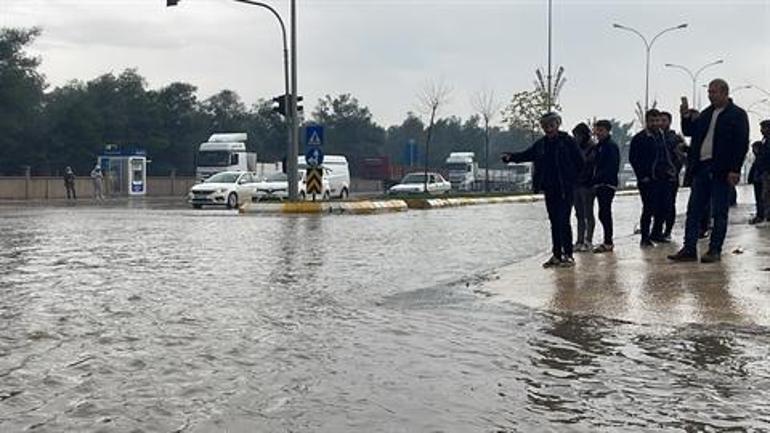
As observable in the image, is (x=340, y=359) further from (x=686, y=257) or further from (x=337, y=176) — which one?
(x=337, y=176)

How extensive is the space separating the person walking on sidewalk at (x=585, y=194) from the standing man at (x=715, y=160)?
5.74 ft

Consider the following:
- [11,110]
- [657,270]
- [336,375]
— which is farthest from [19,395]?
Answer: [11,110]

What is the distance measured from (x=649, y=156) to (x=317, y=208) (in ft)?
53.2

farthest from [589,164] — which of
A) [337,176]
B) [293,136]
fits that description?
[337,176]

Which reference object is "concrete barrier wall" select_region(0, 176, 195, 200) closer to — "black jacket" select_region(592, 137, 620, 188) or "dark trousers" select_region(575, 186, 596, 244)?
"dark trousers" select_region(575, 186, 596, 244)

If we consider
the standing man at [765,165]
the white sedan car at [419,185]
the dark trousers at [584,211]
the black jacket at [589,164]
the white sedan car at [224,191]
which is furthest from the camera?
the white sedan car at [419,185]

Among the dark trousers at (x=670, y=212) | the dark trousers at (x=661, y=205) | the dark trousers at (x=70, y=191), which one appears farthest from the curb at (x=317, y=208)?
the dark trousers at (x=70, y=191)

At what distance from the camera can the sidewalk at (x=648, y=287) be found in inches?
275

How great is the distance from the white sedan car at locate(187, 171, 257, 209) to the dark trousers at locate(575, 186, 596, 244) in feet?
78.5

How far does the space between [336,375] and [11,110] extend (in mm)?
65679

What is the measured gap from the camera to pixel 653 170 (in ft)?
39.0

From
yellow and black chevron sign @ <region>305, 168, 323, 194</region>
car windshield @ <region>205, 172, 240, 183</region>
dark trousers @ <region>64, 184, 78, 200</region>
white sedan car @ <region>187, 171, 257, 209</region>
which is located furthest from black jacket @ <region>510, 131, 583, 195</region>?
dark trousers @ <region>64, 184, 78, 200</region>

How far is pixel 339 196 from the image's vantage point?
42.9 m

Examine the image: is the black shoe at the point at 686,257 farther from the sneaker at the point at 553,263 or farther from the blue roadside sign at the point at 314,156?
the blue roadside sign at the point at 314,156
